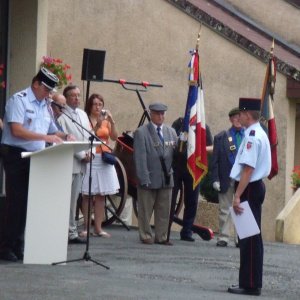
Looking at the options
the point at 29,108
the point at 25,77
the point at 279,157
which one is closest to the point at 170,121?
the point at 279,157

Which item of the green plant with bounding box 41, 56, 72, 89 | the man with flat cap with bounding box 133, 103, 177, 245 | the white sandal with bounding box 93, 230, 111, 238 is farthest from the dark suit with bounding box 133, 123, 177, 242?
the green plant with bounding box 41, 56, 72, 89

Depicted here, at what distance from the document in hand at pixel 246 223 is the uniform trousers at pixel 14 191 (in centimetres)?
226

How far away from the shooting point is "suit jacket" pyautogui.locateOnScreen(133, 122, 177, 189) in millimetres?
15812

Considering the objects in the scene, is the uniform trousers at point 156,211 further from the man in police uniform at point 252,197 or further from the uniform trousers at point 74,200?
the man in police uniform at point 252,197

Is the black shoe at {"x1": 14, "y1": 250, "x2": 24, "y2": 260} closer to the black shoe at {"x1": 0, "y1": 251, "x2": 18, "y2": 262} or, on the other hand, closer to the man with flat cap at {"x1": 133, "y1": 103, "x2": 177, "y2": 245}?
the black shoe at {"x1": 0, "y1": 251, "x2": 18, "y2": 262}

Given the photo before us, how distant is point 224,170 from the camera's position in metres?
16.7

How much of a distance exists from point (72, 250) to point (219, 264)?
5.61ft

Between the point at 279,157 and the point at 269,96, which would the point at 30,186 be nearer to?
the point at 269,96

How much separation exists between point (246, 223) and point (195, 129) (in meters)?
4.72

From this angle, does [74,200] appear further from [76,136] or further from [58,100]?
[58,100]

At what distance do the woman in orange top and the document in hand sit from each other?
4218 mm

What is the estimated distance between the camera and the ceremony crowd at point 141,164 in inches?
471

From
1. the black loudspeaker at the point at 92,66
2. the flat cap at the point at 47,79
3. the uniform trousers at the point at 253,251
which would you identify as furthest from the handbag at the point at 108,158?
the uniform trousers at the point at 253,251

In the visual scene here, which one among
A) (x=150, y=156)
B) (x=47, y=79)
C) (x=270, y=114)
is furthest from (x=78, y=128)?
(x=270, y=114)
